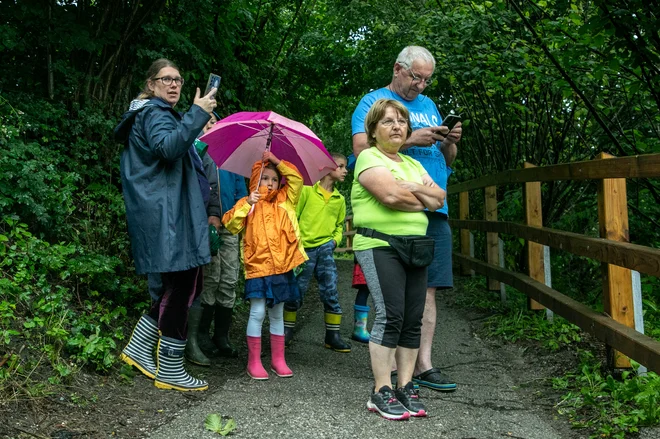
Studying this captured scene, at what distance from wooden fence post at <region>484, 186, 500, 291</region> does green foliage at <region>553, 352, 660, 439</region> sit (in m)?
3.48

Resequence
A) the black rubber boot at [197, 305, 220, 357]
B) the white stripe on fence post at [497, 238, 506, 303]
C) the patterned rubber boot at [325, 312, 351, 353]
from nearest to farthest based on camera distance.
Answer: the black rubber boot at [197, 305, 220, 357] < the patterned rubber boot at [325, 312, 351, 353] < the white stripe on fence post at [497, 238, 506, 303]

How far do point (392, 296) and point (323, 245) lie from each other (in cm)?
224

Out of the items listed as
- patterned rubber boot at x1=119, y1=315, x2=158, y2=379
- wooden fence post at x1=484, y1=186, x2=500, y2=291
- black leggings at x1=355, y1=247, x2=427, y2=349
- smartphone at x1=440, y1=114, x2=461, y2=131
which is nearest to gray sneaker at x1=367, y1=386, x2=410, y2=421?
black leggings at x1=355, y1=247, x2=427, y2=349

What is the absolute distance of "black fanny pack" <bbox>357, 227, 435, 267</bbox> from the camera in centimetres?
411

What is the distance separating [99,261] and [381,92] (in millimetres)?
2401

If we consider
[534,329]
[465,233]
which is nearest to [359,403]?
[534,329]

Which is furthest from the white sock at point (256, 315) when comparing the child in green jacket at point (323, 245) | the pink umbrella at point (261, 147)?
the pink umbrella at point (261, 147)

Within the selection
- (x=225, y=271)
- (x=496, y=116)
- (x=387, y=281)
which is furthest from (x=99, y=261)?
(x=496, y=116)

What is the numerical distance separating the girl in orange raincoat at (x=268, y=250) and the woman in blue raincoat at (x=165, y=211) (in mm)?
503

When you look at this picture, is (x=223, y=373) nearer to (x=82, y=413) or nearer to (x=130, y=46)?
(x=82, y=413)

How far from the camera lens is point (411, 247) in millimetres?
4125

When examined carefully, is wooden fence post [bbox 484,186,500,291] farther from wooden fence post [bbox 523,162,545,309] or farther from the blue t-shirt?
the blue t-shirt

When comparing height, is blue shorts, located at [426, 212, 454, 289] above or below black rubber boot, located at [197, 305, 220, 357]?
above

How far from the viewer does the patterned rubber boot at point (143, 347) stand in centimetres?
462
